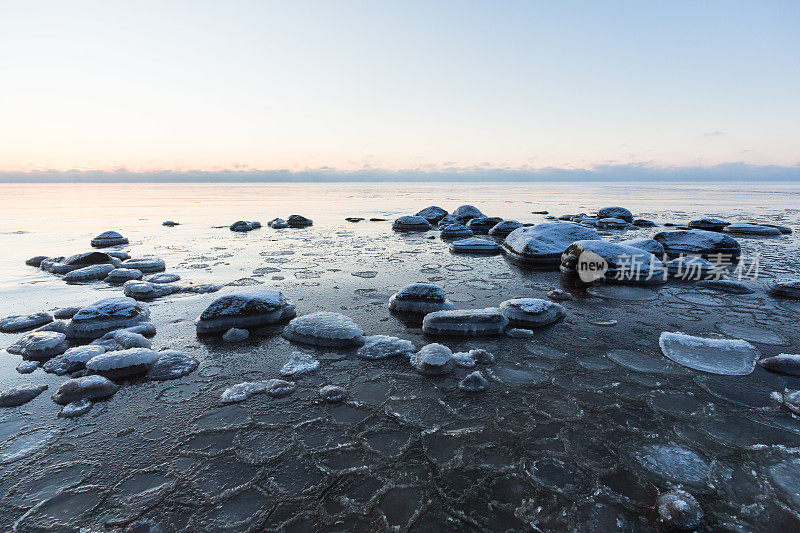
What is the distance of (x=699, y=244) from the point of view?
11.1 m

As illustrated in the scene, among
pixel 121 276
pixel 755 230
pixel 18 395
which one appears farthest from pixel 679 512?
pixel 755 230

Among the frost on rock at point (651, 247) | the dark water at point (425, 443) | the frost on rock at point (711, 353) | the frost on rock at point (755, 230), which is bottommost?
the dark water at point (425, 443)

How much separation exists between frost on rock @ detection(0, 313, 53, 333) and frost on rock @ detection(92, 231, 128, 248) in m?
8.61

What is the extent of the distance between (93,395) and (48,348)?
1.58 m

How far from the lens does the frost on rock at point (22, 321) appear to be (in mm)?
5344

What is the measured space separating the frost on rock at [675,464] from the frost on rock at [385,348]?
2520 mm

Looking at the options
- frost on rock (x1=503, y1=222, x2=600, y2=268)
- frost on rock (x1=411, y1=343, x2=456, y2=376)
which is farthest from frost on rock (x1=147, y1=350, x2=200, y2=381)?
frost on rock (x1=503, y1=222, x2=600, y2=268)

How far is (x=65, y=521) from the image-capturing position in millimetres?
2377

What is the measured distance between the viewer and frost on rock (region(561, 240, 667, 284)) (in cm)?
812

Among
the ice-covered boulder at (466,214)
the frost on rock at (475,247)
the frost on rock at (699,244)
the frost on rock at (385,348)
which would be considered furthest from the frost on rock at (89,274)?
the ice-covered boulder at (466,214)

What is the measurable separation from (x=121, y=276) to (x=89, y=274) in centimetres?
81

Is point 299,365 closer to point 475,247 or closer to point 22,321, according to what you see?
point 22,321

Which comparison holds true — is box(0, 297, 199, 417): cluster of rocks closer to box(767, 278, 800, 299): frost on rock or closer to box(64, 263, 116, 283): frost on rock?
box(64, 263, 116, 283): frost on rock

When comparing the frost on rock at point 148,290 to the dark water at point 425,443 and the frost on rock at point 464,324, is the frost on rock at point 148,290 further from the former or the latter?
the frost on rock at point 464,324
